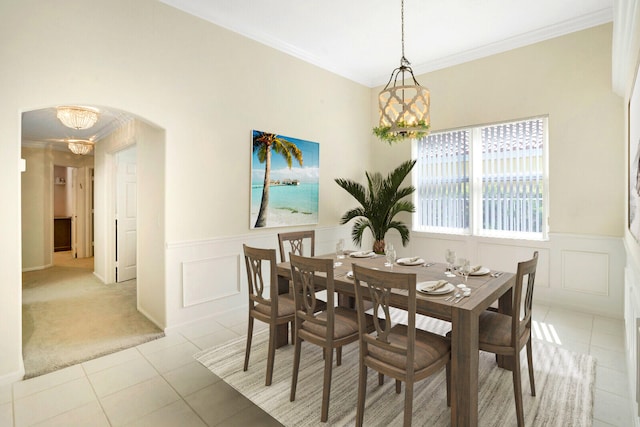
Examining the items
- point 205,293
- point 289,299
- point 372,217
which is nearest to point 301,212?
point 372,217

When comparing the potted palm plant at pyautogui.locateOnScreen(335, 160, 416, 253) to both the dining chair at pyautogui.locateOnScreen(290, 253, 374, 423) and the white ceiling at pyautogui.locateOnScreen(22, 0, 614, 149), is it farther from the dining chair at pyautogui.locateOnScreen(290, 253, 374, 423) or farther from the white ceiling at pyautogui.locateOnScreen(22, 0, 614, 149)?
the dining chair at pyautogui.locateOnScreen(290, 253, 374, 423)

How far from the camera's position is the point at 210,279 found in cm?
371

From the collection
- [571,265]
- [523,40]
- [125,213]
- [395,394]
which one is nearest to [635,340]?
[395,394]

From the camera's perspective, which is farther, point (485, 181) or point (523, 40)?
point (485, 181)

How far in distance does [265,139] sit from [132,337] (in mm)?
2600

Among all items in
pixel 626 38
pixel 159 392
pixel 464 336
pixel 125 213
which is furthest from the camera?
pixel 125 213

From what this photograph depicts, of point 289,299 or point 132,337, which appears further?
point 132,337

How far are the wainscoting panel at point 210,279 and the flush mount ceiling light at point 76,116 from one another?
2.30m

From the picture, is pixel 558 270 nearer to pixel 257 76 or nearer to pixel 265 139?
pixel 265 139

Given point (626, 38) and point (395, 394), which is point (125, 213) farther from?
point (626, 38)

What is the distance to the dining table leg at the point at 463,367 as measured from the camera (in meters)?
1.79

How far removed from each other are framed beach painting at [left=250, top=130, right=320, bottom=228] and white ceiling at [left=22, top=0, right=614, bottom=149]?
124 cm

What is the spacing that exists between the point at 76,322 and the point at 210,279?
5.11 feet

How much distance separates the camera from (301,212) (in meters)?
4.61
